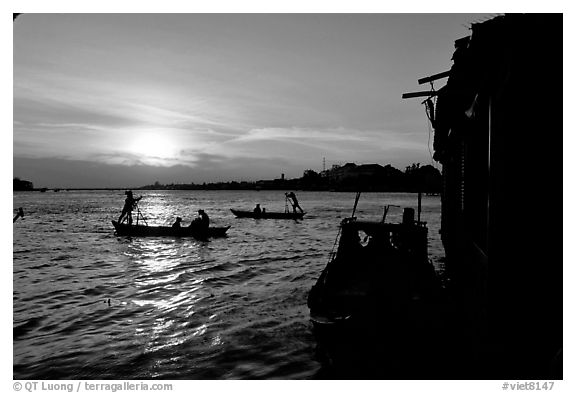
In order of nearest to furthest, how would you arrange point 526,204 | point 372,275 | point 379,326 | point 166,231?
point 526,204 < point 379,326 < point 372,275 < point 166,231

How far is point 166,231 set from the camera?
31.5 meters

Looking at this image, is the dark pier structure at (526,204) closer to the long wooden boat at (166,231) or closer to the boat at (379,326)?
the boat at (379,326)

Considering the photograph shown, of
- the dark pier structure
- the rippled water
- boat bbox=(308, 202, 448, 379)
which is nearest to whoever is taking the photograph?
the dark pier structure

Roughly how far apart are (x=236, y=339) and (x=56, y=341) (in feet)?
14.6

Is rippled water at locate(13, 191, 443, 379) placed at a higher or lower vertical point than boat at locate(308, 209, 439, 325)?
lower

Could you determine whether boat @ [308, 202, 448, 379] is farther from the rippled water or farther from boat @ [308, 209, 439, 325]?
the rippled water

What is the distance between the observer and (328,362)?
8.91m

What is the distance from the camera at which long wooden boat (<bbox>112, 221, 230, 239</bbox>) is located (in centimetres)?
3088

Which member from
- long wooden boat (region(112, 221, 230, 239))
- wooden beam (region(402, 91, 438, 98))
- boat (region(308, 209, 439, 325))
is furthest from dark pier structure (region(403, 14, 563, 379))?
long wooden boat (region(112, 221, 230, 239))

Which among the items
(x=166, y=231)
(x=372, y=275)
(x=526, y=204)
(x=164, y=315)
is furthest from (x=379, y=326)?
(x=166, y=231)

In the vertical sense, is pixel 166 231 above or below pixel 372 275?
below

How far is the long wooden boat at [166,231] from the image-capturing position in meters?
30.9

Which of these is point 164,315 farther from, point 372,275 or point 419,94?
point 419,94
